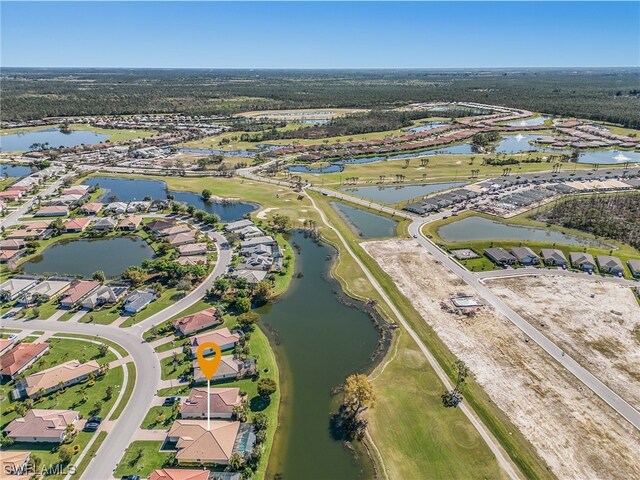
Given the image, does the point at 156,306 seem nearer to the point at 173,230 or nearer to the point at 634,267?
the point at 173,230

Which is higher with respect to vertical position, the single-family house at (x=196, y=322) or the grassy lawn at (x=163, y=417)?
the single-family house at (x=196, y=322)

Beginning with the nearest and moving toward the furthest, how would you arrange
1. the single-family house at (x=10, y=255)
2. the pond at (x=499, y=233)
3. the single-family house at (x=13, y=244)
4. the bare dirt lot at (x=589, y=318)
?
the bare dirt lot at (x=589, y=318), the single-family house at (x=10, y=255), the single-family house at (x=13, y=244), the pond at (x=499, y=233)

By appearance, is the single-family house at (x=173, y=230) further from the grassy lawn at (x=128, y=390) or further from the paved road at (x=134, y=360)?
the grassy lawn at (x=128, y=390)

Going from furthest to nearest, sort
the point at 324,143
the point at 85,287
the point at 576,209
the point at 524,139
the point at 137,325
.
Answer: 1. the point at 524,139
2. the point at 324,143
3. the point at 576,209
4. the point at 85,287
5. the point at 137,325

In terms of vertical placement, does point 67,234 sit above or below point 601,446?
above

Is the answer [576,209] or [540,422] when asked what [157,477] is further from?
[576,209]

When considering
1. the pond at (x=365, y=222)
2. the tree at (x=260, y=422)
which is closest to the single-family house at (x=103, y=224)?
the pond at (x=365, y=222)

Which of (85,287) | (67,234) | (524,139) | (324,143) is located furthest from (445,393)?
(524,139)

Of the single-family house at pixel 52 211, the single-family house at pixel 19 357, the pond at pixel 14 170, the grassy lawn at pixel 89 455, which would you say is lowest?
the grassy lawn at pixel 89 455
